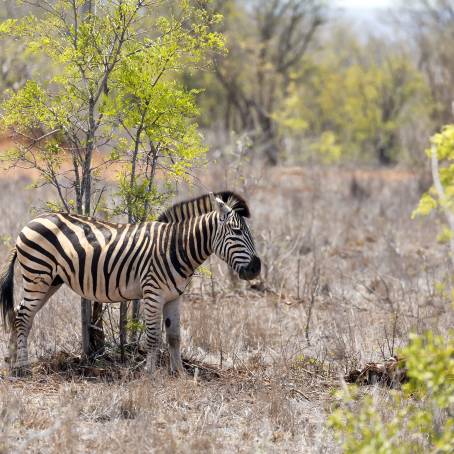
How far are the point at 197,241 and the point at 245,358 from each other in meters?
1.44

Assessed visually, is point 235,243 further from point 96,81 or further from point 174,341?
point 96,81

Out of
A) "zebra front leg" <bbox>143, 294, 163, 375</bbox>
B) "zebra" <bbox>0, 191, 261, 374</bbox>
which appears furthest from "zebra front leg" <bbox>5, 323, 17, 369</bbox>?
"zebra front leg" <bbox>143, 294, 163, 375</bbox>

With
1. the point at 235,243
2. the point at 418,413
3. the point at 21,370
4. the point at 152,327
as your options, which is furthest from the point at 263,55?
the point at 418,413

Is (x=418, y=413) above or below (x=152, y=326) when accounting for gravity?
below

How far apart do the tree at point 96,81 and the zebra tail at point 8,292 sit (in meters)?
0.65

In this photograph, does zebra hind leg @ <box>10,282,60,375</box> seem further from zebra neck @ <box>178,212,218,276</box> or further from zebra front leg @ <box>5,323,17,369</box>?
zebra neck @ <box>178,212,218,276</box>

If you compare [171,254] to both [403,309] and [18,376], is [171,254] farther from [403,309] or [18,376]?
[403,309]

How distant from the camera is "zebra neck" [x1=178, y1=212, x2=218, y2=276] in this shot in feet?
22.2

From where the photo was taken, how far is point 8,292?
699 centimetres

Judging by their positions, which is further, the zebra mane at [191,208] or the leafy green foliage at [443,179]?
the zebra mane at [191,208]

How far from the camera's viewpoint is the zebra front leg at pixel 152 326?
6633 mm

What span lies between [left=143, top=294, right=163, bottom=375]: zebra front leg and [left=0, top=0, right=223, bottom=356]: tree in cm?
68

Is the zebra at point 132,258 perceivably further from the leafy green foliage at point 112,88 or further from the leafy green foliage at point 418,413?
the leafy green foliage at point 418,413

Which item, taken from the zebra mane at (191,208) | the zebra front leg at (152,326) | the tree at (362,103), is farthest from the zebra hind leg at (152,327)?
A: the tree at (362,103)
